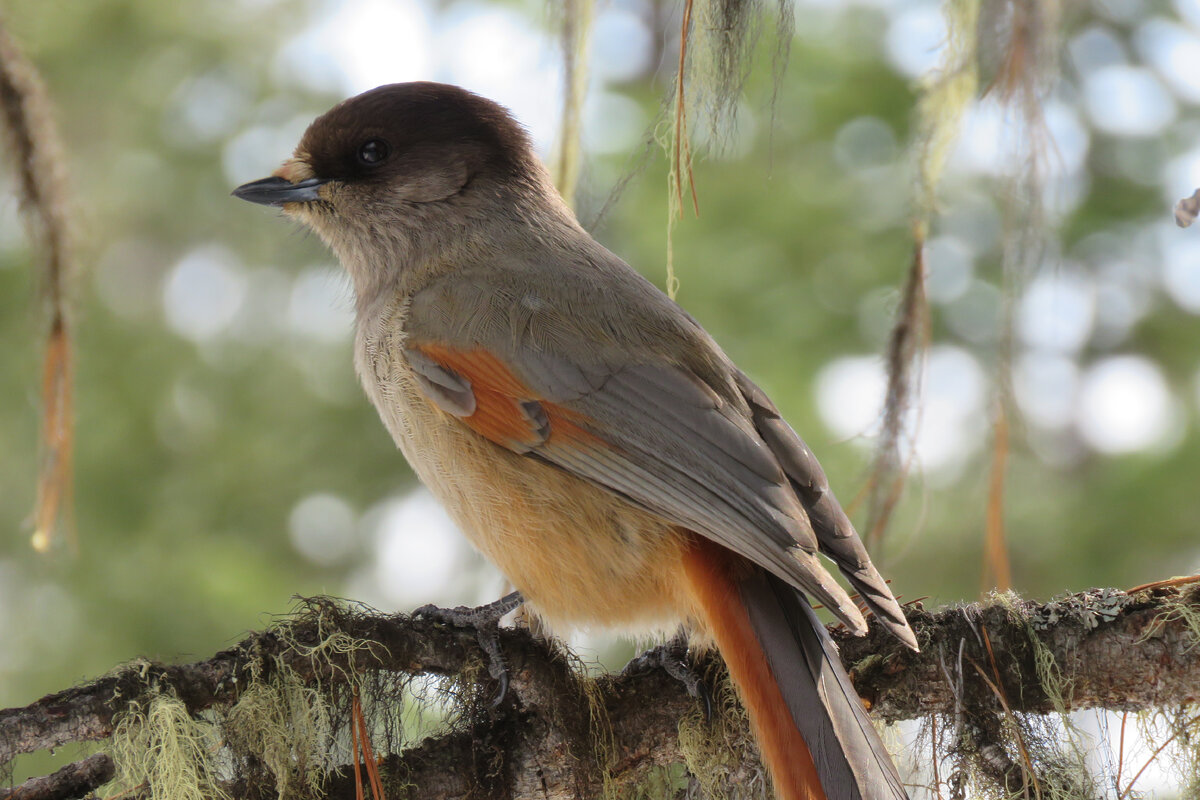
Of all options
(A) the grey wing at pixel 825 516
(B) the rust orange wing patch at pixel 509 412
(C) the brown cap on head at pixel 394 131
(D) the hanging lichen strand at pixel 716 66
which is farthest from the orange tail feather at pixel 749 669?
(C) the brown cap on head at pixel 394 131

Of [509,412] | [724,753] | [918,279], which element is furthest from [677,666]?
[918,279]

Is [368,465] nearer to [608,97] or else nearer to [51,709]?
[608,97]

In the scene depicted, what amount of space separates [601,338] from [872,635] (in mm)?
1033

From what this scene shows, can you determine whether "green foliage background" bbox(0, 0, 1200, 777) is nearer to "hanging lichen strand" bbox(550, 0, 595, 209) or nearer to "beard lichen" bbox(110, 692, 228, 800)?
"hanging lichen strand" bbox(550, 0, 595, 209)

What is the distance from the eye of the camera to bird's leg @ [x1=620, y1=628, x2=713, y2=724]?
8.75ft

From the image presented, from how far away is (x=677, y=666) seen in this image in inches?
107

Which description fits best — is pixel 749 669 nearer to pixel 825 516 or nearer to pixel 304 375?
pixel 825 516

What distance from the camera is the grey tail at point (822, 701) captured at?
2309mm

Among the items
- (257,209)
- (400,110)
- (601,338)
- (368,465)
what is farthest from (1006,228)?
(257,209)

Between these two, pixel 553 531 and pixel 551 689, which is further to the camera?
pixel 553 531

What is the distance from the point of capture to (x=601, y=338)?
10.3 ft

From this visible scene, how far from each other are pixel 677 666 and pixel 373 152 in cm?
197

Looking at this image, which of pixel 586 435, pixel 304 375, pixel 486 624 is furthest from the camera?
pixel 304 375

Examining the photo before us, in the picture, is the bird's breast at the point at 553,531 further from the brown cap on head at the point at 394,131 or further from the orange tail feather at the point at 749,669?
the brown cap on head at the point at 394,131
